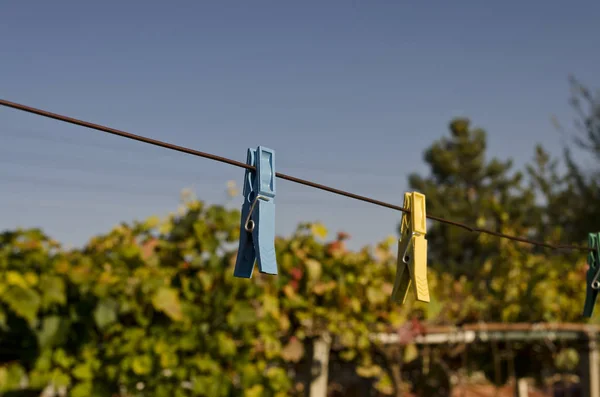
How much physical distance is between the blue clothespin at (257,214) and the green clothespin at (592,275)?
1.33 meters

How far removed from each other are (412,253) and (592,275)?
36.3 inches

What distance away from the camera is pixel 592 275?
2535 millimetres

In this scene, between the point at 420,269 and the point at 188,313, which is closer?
the point at 420,269

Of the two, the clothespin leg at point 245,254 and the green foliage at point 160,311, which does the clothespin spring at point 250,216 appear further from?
the green foliage at point 160,311

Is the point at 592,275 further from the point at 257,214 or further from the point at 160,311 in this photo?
the point at 160,311

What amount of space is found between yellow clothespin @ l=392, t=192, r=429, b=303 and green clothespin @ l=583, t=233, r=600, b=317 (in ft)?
2.74

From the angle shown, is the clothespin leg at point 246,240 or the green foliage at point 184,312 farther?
the green foliage at point 184,312

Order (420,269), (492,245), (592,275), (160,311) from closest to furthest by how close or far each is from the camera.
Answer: (420,269) < (592,275) < (160,311) < (492,245)

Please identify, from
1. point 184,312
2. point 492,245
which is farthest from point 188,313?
point 492,245

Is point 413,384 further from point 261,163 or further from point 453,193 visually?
point 453,193

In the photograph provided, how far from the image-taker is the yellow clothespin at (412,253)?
6.25ft

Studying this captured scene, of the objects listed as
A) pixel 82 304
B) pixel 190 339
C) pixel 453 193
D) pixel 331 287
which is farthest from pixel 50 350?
pixel 453 193

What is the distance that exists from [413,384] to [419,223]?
3.86m

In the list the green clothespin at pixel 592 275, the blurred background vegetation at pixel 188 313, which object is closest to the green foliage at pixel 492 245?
the blurred background vegetation at pixel 188 313
